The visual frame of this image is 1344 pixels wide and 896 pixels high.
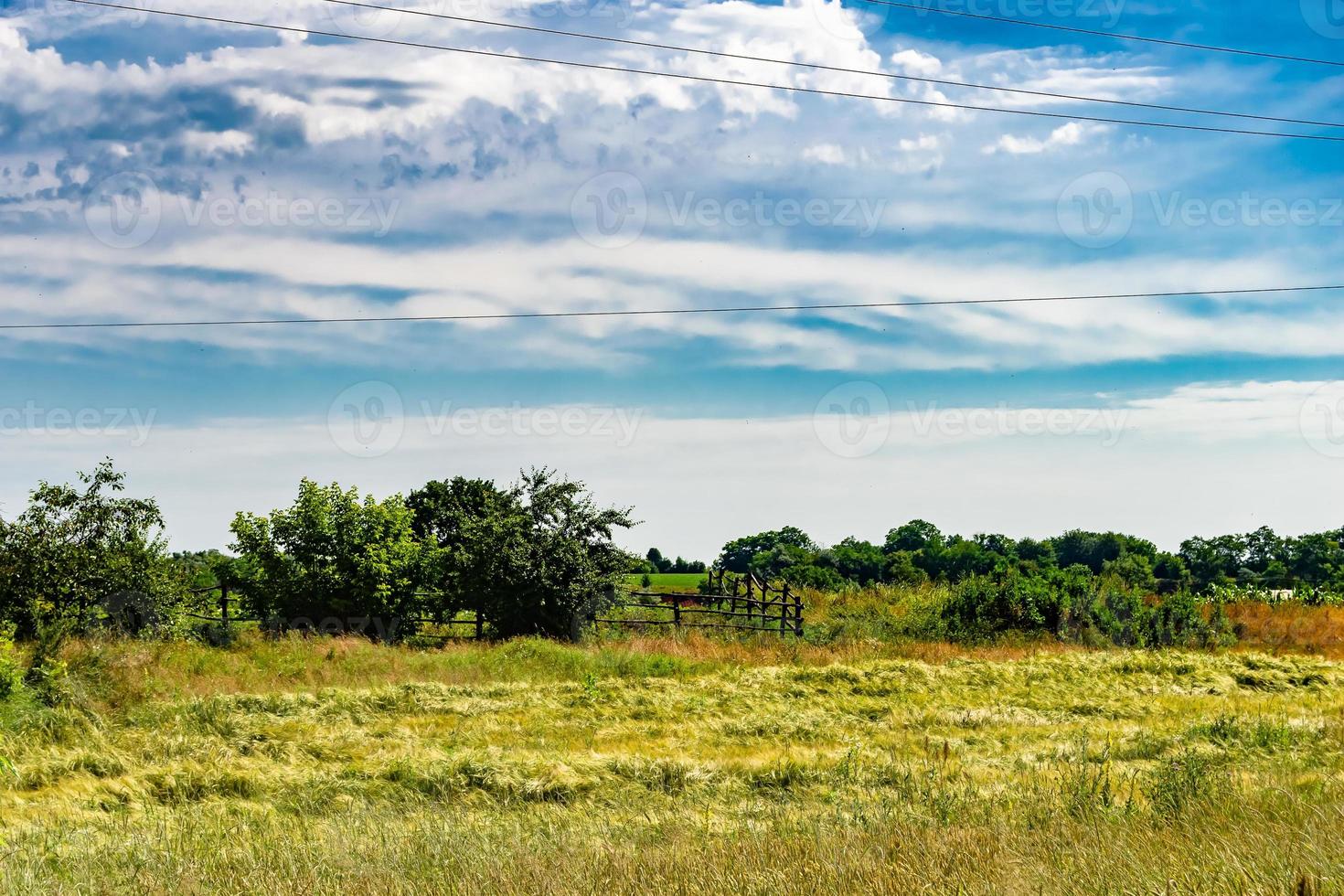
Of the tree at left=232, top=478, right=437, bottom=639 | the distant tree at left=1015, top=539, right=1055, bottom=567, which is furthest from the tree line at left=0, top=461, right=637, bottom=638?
the distant tree at left=1015, top=539, right=1055, bottom=567

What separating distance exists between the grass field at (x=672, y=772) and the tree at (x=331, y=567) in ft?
14.4

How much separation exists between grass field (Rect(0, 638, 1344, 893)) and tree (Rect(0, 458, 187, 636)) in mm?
3147

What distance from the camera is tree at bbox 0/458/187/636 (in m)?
20.4

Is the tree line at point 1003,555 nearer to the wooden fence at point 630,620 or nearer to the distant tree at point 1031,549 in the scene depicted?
the distant tree at point 1031,549

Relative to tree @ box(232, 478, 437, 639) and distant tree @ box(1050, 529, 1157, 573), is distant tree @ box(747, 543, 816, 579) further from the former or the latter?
tree @ box(232, 478, 437, 639)

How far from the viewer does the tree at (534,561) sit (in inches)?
967

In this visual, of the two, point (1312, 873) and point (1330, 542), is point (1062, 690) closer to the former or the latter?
point (1312, 873)

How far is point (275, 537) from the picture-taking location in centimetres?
2561

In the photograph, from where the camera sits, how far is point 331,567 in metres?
25.3

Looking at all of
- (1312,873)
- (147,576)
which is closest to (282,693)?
(147,576)

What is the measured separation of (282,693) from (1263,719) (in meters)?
14.2

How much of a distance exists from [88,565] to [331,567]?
569cm

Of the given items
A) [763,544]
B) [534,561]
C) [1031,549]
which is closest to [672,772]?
[534,561]

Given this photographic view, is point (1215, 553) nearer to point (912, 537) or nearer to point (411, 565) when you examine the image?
point (912, 537)
